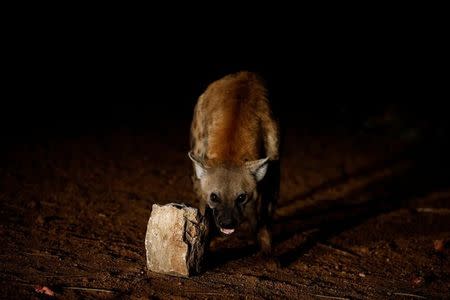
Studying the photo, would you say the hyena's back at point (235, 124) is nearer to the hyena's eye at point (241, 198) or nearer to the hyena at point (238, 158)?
the hyena at point (238, 158)

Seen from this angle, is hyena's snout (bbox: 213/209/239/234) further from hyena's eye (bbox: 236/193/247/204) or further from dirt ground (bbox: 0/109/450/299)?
dirt ground (bbox: 0/109/450/299)

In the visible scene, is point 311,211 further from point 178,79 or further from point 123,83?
point 178,79

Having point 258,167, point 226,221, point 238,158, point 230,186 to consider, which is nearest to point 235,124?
point 238,158

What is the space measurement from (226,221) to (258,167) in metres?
0.49

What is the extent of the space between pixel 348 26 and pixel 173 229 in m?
16.7

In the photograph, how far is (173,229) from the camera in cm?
343

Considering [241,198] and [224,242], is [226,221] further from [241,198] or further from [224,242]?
[224,242]

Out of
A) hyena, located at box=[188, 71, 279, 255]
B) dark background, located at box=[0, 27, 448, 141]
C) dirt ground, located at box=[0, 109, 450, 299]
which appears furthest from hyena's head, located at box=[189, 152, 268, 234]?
dark background, located at box=[0, 27, 448, 141]

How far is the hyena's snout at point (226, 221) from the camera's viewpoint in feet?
12.5

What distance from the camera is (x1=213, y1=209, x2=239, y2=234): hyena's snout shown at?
12.5 feet

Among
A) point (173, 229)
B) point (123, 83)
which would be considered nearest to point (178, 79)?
point (123, 83)

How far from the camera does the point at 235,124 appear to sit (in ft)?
13.9

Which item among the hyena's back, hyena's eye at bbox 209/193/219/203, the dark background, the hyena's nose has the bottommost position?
the hyena's nose

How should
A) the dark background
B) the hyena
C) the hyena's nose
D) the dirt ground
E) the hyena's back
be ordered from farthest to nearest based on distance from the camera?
the dark background, the hyena's back, the hyena, the hyena's nose, the dirt ground
